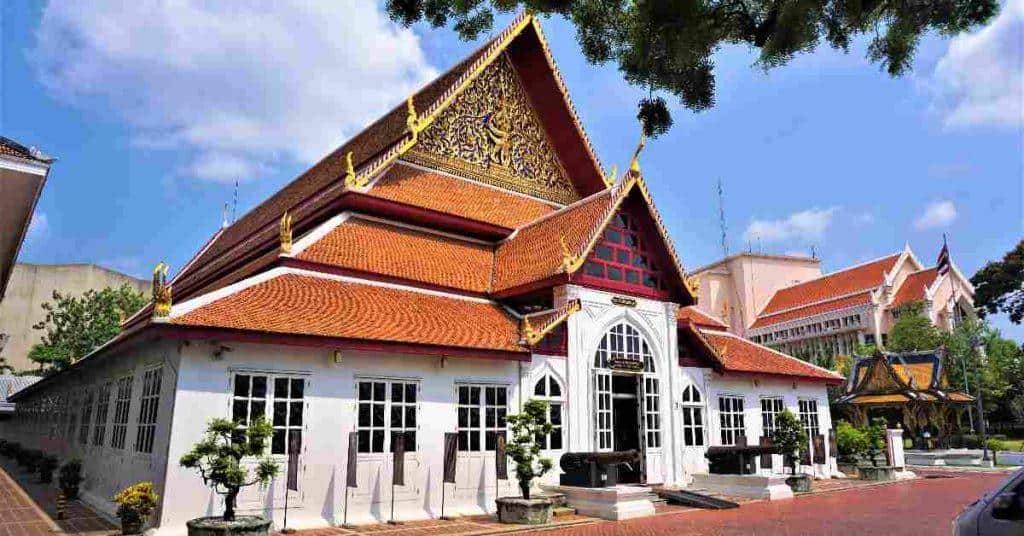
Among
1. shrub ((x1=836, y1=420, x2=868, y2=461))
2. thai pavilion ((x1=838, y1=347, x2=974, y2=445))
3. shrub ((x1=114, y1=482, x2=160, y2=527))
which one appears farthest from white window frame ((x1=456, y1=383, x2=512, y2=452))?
thai pavilion ((x1=838, y1=347, x2=974, y2=445))

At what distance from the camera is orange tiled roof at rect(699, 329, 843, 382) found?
16.7m

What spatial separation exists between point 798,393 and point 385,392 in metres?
12.1

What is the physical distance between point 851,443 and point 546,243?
12958 mm

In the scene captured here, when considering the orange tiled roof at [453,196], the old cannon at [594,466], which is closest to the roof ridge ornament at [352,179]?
the orange tiled roof at [453,196]

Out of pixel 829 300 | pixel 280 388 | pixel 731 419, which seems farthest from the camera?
pixel 829 300

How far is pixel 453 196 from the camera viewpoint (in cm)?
1631

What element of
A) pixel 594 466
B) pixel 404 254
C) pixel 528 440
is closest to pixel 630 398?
pixel 594 466

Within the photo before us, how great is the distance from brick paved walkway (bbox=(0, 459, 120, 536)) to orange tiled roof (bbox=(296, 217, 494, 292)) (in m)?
5.11

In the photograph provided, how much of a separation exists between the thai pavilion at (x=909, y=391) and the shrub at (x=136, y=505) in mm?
26398

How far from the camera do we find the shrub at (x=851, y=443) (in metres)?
21.2

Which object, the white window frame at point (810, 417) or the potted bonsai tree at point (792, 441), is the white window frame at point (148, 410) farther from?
the white window frame at point (810, 417)

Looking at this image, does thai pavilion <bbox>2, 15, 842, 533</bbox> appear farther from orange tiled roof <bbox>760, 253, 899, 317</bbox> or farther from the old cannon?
orange tiled roof <bbox>760, 253, 899, 317</bbox>

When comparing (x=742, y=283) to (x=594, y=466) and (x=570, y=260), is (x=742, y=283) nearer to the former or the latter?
(x=570, y=260)

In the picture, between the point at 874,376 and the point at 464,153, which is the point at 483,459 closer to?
the point at 464,153
